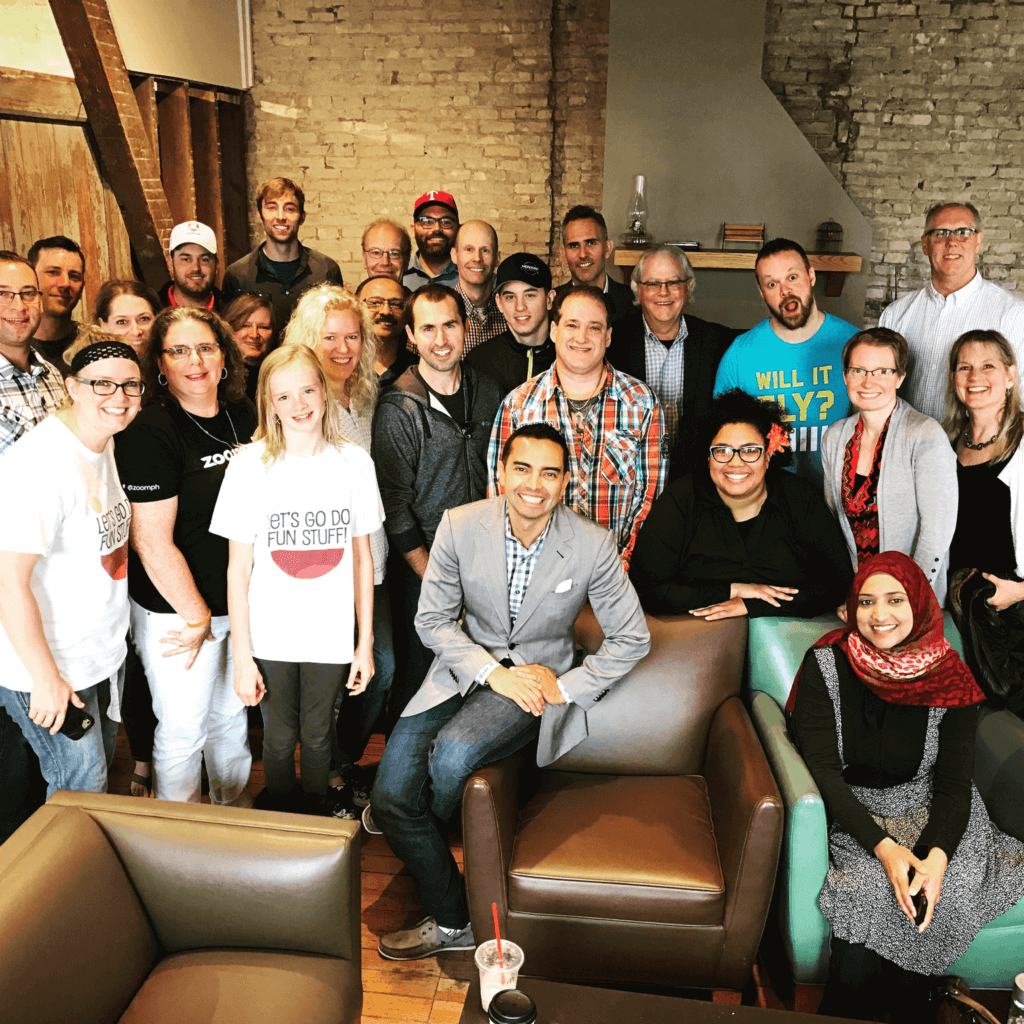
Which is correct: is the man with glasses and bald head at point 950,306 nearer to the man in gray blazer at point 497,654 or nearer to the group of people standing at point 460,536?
the group of people standing at point 460,536

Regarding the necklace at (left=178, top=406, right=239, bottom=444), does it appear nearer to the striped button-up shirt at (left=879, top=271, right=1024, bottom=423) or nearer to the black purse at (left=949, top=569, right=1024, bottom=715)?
the black purse at (left=949, top=569, right=1024, bottom=715)

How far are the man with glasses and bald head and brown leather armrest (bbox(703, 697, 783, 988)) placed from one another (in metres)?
1.82

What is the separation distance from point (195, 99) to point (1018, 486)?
6.05 m

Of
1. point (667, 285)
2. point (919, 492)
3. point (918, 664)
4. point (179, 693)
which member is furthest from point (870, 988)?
point (667, 285)

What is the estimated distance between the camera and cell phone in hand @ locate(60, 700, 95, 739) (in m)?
2.23

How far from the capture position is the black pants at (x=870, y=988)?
2191 millimetres

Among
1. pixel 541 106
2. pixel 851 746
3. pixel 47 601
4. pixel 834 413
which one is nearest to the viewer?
pixel 47 601

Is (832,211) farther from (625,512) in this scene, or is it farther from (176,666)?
(176,666)

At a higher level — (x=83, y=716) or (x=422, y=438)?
(x=422, y=438)

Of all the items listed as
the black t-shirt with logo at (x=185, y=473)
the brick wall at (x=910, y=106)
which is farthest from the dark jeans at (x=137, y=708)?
the brick wall at (x=910, y=106)

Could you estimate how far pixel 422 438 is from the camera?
302 centimetres

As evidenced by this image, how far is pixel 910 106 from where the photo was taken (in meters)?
6.55

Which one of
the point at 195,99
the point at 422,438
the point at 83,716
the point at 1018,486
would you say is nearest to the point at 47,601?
the point at 83,716

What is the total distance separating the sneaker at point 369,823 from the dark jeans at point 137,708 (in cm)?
75
